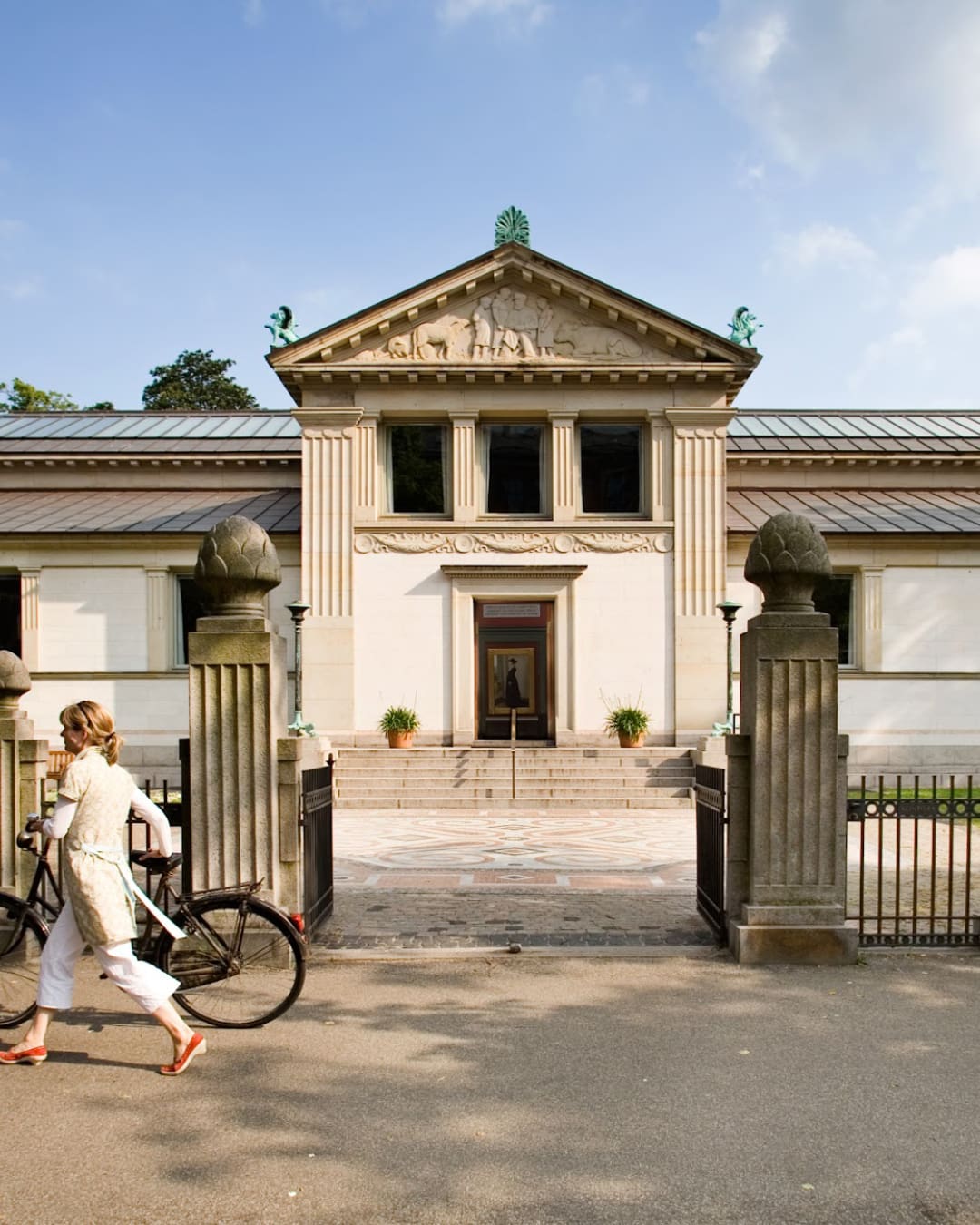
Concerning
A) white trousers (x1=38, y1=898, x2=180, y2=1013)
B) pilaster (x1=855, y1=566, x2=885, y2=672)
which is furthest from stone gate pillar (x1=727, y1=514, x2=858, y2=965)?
pilaster (x1=855, y1=566, x2=885, y2=672)

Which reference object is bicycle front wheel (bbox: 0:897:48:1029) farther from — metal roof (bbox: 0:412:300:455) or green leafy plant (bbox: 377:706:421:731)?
metal roof (bbox: 0:412:300:455)

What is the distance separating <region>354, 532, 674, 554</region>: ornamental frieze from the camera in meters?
24.8

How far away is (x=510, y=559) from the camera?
2486 cm

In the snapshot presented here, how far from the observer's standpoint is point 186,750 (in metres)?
8.08

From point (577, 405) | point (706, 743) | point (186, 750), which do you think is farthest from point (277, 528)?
point (186, 750)

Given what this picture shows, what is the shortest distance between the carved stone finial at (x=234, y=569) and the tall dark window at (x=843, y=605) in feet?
63.6

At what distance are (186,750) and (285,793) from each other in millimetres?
782

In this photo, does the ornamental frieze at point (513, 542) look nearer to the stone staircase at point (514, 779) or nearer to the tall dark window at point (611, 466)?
the tall dark window at point (611, 466)

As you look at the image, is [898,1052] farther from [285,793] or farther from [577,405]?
[577,405]

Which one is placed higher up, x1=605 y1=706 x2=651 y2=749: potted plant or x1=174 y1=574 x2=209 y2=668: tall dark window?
x1=174 y1=574 x2=209 y2=668: tall dark window

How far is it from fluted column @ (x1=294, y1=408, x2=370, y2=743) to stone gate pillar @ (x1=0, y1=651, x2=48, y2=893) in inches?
627

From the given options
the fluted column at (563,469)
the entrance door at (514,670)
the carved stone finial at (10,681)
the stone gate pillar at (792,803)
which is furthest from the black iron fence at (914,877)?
the fluted column at (563,469)

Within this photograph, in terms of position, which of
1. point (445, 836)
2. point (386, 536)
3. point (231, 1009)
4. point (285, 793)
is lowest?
point (445, 836)

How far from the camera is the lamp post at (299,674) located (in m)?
23.0
